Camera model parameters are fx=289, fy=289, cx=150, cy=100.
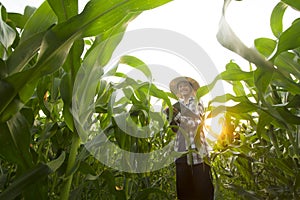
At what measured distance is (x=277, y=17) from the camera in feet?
1.73

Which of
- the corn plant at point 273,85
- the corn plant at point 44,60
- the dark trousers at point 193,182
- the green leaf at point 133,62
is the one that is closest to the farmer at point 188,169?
the dark trousers at point 193,182

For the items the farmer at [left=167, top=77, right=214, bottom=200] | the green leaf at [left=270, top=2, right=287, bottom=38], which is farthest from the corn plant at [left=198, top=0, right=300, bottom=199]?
the farmer at [left=167, top=77, right=214, bottom=200]

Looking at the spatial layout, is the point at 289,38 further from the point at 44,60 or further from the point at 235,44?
the point at 44,60

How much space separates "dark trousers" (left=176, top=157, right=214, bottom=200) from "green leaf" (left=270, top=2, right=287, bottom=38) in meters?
1.40

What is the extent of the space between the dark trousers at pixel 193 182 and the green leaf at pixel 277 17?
140 cm

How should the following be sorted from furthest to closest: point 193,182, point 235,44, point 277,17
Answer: point 193,182, point 277,17, point 235,44

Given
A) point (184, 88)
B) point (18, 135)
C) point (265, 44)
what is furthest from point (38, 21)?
point (184, 88)

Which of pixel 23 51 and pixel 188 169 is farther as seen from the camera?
pixel 188 169

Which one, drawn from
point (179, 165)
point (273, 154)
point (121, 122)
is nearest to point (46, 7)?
point (121, 122)

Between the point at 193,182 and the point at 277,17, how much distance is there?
1.50 meters

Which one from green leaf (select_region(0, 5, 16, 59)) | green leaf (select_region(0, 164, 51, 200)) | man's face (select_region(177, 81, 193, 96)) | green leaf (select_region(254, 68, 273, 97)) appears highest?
man's face (select_region(177, 81, 193, 96))

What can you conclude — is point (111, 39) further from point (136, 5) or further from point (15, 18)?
point (15, 18)

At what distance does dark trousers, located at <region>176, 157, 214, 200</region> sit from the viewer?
1850 millimetres

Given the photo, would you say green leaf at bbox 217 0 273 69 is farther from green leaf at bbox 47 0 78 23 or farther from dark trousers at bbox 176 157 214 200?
dark trousers at bbox 176 157 214 200
